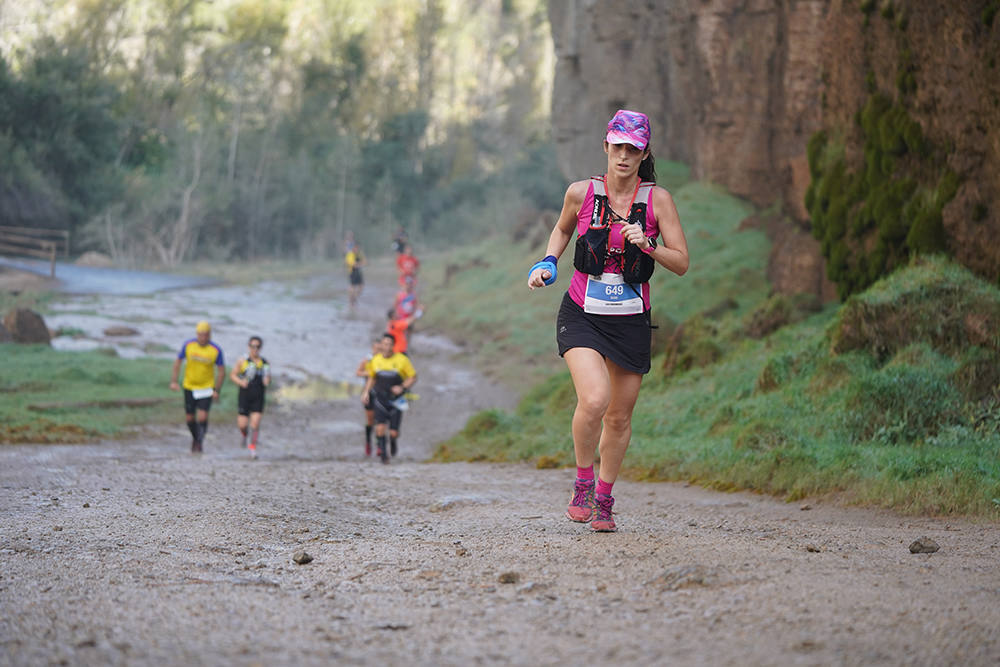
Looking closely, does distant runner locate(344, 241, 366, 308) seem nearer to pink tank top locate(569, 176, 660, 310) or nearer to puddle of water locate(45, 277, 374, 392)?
puddle of water locate(45, 277, 374, 392)

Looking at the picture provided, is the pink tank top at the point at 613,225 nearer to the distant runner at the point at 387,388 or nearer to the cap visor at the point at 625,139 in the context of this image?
the cap visor at the point at 625,139

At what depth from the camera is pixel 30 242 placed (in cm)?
4041

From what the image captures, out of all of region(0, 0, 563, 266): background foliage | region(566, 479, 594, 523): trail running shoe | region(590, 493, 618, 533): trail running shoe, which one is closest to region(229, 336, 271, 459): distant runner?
region(566, 479, 594, 523): trail running shoe

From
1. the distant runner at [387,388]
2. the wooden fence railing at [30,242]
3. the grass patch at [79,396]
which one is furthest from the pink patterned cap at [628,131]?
the wooden fence railing at [30,242]

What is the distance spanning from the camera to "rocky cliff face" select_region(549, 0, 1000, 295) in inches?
406

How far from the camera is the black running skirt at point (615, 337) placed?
5.75 m

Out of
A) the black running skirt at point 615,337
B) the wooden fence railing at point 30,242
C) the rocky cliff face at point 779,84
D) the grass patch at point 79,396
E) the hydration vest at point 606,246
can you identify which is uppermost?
the rocky cliff face at point 779,84

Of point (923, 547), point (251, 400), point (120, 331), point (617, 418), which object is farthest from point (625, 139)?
point (120, 331)

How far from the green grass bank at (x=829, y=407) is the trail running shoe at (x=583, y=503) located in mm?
2513

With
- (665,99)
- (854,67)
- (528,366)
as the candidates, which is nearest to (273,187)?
(665,99)

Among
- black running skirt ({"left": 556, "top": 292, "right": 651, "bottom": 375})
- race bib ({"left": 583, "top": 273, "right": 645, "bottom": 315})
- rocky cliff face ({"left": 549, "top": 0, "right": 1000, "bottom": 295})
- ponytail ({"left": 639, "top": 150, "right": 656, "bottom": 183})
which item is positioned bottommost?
black running skirt ({"left": 556, "top": 292, "right": 651, "bottom": 375})

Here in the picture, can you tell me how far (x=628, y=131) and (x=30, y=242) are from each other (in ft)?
127

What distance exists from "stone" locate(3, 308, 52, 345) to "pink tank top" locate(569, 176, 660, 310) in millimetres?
18603

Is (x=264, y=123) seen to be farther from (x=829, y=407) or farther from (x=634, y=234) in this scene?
(x=634, y=234)
